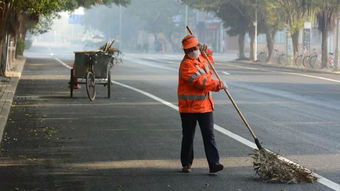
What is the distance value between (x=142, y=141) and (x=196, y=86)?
3473 millimetres

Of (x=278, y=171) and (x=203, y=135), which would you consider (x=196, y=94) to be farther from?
(x=278, y=171)

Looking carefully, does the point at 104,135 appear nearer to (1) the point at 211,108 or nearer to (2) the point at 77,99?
(1) the point at 211,108

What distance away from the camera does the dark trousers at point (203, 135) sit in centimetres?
1000

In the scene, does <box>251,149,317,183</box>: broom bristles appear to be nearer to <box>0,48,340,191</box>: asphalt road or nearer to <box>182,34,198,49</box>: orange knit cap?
<box>0,48,340,191</box>: asphalt road

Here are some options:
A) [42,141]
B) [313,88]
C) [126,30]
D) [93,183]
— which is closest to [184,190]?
[93,183]

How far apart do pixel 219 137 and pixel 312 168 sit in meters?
3.42

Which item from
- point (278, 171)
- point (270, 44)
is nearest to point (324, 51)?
point (270, 44)

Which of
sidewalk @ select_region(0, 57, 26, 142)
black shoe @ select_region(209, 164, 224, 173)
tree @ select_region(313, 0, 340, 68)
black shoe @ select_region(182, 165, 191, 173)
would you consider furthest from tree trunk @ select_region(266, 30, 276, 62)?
black shoe @ select_region(209, 164, 224, 173)

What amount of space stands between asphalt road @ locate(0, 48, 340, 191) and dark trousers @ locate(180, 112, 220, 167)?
20 cm

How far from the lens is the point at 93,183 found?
9.45m

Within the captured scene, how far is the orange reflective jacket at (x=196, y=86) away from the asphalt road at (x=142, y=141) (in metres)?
0.80

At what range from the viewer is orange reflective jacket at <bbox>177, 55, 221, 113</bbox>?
982 cm

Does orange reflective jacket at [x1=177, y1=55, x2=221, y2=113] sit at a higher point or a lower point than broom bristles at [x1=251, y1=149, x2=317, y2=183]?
higher

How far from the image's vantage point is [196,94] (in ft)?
32.7
